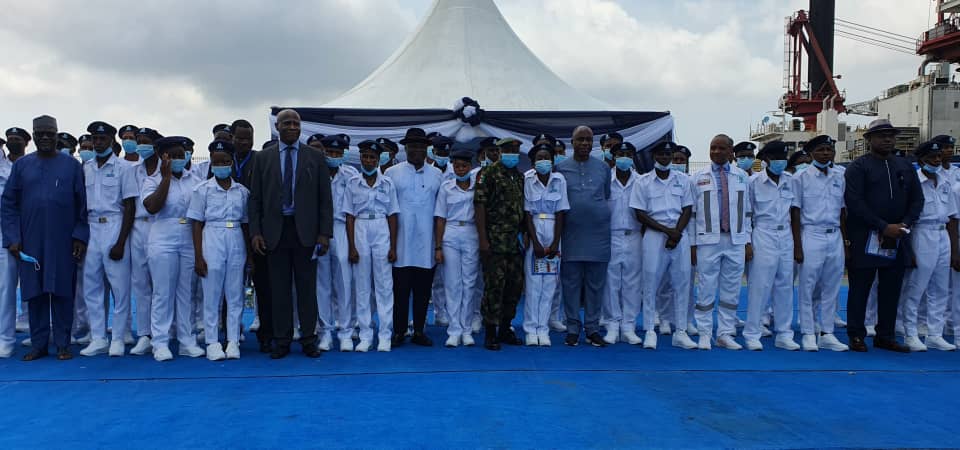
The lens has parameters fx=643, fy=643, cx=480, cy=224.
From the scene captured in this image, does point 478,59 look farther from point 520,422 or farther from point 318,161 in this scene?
point 520,422

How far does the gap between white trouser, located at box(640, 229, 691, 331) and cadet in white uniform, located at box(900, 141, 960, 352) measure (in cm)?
204

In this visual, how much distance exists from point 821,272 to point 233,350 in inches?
197

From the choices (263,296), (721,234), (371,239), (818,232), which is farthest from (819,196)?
(263,296)

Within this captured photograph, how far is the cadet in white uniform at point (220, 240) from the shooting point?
4.99 metres

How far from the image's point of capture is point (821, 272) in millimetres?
5656

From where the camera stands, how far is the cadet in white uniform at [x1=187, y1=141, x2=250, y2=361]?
4.99 meters

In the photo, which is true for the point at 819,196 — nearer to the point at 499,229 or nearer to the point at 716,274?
the point at 716,274

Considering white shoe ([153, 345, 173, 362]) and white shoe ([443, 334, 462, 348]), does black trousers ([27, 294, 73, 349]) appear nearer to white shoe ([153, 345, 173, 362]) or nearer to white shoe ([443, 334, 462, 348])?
white shoe ([153, 345, 173, 362])

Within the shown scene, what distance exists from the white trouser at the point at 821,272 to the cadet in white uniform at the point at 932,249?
75 centimetres

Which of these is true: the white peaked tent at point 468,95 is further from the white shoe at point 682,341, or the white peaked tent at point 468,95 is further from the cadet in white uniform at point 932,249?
the white shoe at point 682,341

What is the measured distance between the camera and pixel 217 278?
5078 mm

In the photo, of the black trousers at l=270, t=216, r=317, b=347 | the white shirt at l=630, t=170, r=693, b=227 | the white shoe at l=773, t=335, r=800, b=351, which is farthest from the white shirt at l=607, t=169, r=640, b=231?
the black trousers at l=270, t=216, r=317, b=347

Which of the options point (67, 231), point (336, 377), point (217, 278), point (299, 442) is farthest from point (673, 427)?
point (67, 231)

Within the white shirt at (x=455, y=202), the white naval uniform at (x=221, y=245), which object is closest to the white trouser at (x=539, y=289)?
the white shirt at (x=455, y=202)
